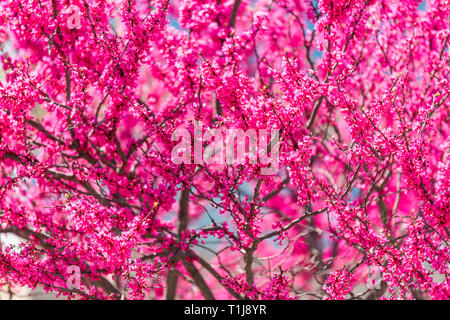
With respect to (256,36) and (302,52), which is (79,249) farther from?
(302,52)

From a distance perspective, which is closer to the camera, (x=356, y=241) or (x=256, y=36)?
(x=356, y=241)

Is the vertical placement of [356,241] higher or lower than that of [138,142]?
lower

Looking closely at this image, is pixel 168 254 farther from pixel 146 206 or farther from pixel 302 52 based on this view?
pixel 302 52

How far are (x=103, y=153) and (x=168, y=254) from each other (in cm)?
171

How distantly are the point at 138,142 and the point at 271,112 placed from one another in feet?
7.12

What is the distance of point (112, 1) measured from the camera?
17.7 feet

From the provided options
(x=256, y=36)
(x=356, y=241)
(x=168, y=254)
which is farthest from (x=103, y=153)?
(x=356, y=241)

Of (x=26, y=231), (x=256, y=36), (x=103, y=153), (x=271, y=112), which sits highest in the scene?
(x=256, y=36)
